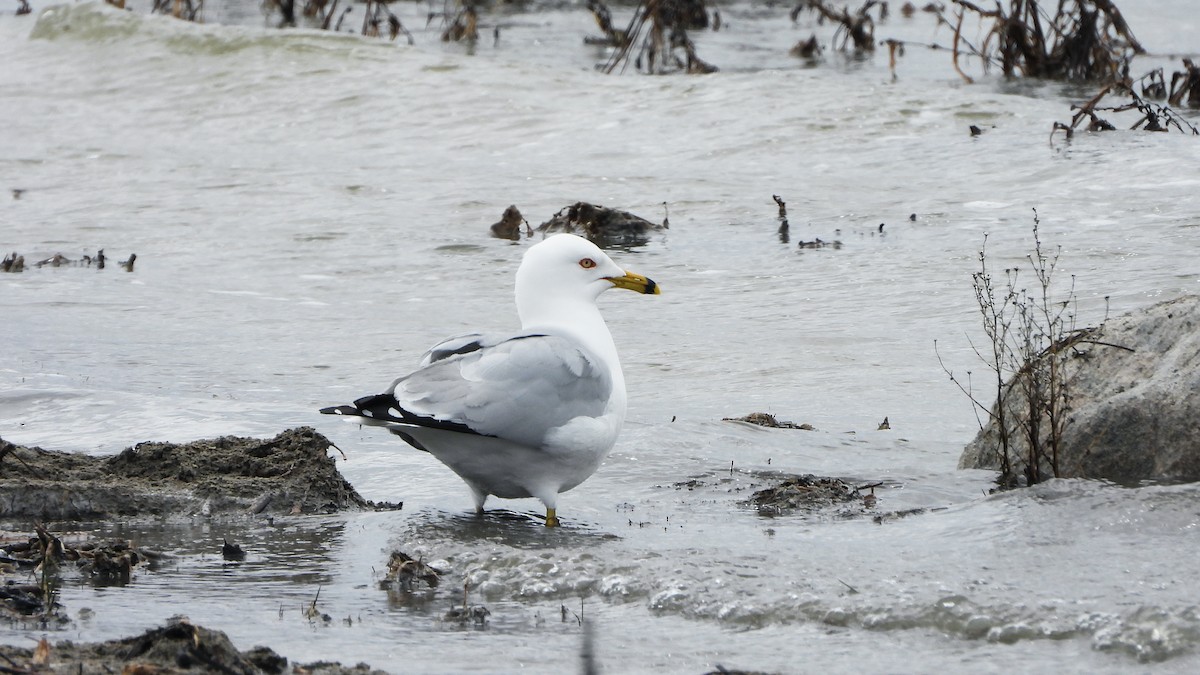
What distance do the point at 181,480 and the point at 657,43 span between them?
14.4 metres

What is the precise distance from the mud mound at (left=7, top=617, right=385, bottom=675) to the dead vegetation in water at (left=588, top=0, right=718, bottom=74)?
599 inches

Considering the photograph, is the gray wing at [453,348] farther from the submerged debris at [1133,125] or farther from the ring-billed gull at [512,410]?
the submerged debris at [1133,125]

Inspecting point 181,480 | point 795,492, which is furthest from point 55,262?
point 795,492

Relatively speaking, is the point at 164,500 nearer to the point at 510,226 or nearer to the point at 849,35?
the point at 510,226

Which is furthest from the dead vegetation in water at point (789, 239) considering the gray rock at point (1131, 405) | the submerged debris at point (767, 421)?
the gray rock at point (1131, 405)

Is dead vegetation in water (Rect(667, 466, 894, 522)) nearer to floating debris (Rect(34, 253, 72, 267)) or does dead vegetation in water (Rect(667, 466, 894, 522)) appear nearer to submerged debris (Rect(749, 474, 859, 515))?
submerged debris (Rect(749, 474, 859, 515))

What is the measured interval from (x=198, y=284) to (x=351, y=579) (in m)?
6.17

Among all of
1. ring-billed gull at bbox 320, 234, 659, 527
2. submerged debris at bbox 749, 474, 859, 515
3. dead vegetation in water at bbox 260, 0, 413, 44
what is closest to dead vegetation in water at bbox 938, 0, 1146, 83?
dead vegetation in water at bbox 260, 0, 413, 44

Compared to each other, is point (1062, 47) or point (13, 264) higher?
point (1062, 47)

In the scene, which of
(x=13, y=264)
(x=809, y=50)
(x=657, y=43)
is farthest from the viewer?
(x=809, y=50)

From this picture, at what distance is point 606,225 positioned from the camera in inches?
460

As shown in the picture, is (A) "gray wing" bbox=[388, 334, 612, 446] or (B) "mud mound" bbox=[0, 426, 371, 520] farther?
(B) "mud mound" bbox=[0, 426, 371, 520]

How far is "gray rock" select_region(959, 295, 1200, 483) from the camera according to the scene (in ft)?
17.9

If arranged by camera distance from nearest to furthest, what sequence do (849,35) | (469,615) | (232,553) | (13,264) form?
(469,615)
(232,553)
(13,264)
(849,35)
